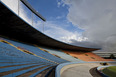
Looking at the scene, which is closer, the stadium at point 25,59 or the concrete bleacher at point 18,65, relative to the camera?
the concrete bleacher at point 18,65

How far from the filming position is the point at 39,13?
21.1 m

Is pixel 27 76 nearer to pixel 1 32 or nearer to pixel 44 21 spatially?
pixel 1 32

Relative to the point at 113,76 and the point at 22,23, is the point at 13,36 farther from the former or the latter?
the point at 113,76

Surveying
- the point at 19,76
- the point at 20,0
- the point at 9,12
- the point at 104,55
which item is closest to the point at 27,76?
the point at 19,76

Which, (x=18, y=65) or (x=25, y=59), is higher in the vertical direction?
(x=25, y=59)

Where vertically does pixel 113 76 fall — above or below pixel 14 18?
below

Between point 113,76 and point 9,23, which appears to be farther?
point 9,23

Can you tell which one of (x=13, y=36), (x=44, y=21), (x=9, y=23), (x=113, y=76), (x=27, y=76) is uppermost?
(x=44, y=21)

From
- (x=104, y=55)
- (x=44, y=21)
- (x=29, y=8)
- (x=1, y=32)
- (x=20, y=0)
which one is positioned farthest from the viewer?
(x=104, y=55)

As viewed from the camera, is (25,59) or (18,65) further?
(25,59)

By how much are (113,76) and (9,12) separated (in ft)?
45.8

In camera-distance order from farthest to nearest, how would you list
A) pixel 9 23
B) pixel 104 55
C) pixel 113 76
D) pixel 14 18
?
pixel 104 55 → pixel 9 23 → pixel 14 18 → pixel 113 76

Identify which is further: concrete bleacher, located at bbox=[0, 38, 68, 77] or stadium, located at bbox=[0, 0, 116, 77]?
stadium, located at bbox=[0, 0, 116, 77]

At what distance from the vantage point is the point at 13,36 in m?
15.7
